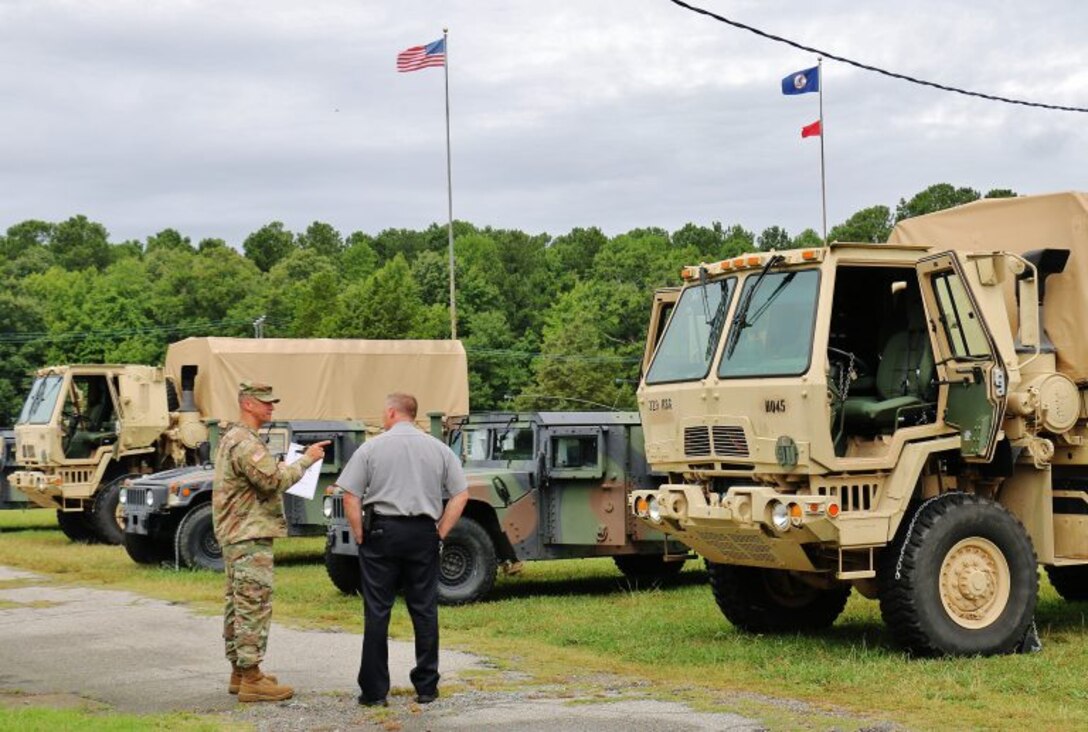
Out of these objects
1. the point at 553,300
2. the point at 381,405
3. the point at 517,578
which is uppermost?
the point at 553,300

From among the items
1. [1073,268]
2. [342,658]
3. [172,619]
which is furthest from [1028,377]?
[172,619]

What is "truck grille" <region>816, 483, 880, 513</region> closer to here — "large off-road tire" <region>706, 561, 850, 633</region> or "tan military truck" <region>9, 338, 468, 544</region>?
"large off-road tire" <region>706, 561, 850, 633</region>

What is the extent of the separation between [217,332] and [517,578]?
76192 mm

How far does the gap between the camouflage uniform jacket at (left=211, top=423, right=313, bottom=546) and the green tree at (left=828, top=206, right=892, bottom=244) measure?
62.8m

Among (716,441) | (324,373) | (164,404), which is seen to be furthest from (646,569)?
(164,404)

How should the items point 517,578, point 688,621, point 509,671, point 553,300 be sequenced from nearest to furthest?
point 509,671 → point 688,621 → point 517,578 → point 553,300

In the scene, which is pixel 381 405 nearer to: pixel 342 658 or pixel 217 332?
pixel 342 658

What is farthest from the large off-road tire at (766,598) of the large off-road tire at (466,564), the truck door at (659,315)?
the large off-road tire at (466,564)

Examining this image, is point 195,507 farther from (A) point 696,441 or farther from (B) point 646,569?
(A) point 696,441

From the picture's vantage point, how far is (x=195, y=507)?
1948 centimetres

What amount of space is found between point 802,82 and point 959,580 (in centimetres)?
2863

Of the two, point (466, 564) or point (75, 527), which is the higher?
point (466, 564)

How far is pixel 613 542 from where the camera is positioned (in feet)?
51.7

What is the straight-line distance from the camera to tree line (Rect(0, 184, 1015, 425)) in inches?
2891
